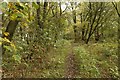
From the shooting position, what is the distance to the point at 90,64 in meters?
9.16

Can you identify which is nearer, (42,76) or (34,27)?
(42,76)

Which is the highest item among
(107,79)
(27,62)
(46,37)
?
(46,37)

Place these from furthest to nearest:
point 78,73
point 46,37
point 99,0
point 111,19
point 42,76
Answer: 1. point 111,19
2. point 99,0
3. point 46,37
4. point 78,73
5. point 42,76

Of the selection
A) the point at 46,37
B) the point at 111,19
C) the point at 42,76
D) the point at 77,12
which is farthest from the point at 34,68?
the point at 77,12

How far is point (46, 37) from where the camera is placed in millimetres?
9102

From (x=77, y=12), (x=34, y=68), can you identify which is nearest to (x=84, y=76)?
(x=34, y=68)

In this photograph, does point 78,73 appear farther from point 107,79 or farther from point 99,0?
point 99,0

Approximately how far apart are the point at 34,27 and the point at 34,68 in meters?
1.78

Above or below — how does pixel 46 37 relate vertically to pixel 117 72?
above

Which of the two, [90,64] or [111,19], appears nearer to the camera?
[90,64]

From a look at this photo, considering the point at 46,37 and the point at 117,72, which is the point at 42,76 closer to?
the point at 46,37

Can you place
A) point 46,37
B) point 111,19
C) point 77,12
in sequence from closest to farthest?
point 46,37 → point 111,19 → point 77,12

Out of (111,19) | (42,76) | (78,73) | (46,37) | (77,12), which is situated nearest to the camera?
(42,76)

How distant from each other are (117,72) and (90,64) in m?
1.37
